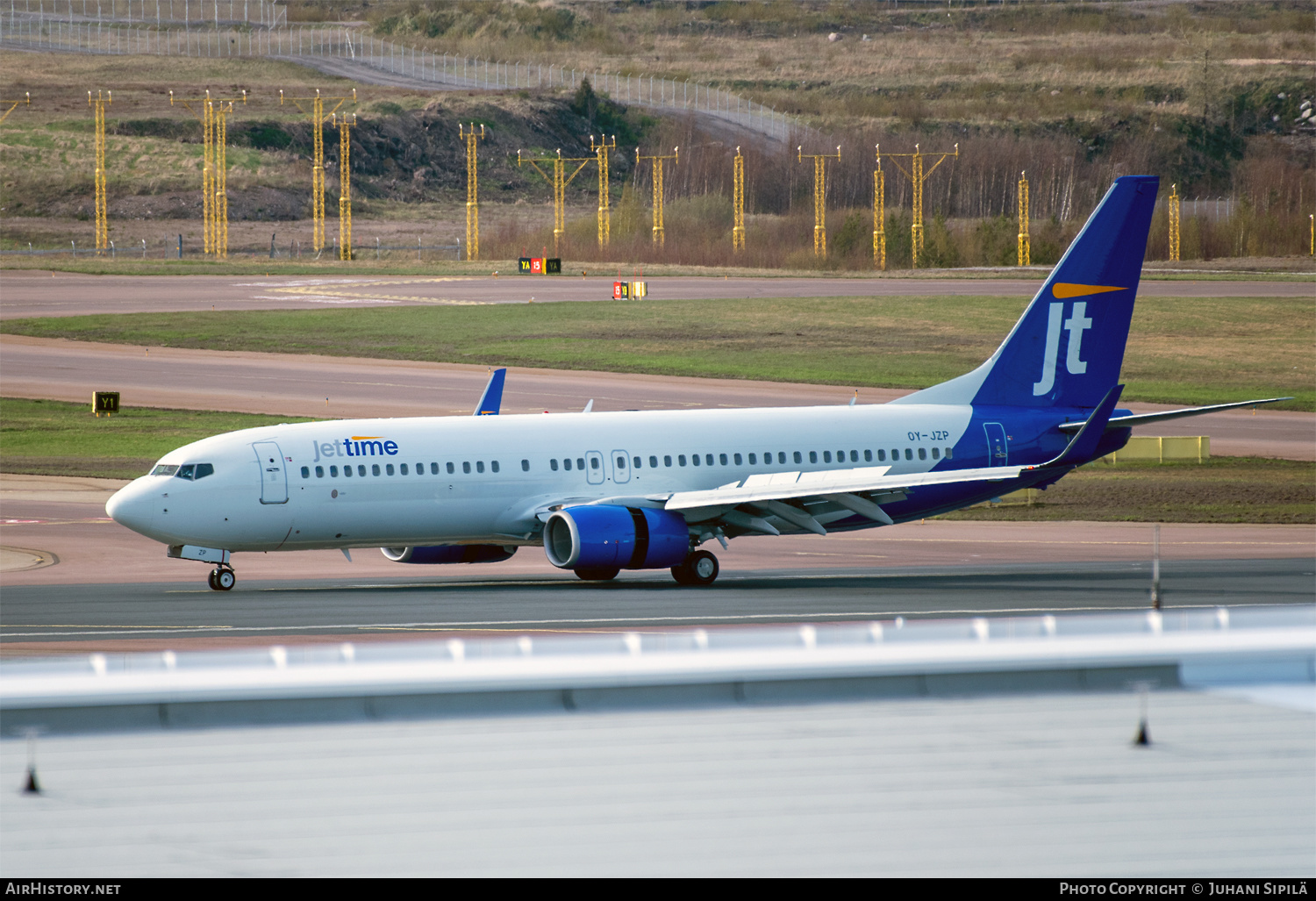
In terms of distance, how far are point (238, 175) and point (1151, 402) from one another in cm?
13793

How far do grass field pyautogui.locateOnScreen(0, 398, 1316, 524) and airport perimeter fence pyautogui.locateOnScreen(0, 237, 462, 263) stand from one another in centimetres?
8930

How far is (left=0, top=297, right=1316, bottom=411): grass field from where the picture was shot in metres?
88.2

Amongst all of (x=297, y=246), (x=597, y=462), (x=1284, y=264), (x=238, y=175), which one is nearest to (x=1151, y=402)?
(x=597, y=462)

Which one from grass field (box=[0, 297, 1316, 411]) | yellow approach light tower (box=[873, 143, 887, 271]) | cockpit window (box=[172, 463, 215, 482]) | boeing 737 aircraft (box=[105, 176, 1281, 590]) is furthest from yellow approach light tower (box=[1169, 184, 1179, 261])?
cockpit window (box=[172, 463, 215, 482])

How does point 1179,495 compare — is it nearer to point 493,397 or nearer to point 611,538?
point 493,397

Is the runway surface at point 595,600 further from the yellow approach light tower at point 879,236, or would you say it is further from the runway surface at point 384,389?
the yellow approach light tower at point 879,236

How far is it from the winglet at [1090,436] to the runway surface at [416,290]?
236 ft

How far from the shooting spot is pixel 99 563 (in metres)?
44.2

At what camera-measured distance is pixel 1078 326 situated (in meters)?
44.5

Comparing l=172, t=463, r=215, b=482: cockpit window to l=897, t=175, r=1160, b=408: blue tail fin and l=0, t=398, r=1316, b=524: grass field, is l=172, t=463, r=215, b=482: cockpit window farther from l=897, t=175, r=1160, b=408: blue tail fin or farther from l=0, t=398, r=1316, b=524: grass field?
l=0, t=398, r=1316, b=524: grass field

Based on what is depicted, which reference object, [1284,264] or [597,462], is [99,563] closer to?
[597,462]

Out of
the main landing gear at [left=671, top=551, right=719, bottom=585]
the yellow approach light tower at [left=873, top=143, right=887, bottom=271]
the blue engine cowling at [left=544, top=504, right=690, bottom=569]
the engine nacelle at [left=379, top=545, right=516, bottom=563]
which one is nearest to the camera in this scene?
the blue engine cowling at [left=544, top=504, right=690, bottom=569]

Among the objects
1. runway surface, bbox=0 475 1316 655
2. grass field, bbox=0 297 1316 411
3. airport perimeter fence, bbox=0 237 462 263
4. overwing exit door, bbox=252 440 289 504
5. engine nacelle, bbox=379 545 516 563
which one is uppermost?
airport perimeter fence, bbox=0 237 462 263

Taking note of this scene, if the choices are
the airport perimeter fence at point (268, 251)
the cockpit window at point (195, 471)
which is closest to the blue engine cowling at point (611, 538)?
the cockpit window at point (195, 471)
